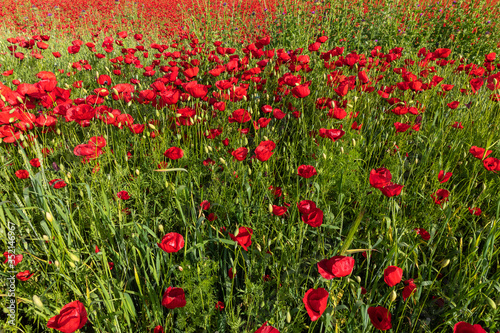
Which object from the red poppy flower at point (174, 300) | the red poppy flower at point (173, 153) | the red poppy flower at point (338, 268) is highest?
the red poppy flower at point (173, 153)

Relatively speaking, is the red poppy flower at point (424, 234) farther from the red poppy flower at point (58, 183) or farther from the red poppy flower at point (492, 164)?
the red poppy flower at point (58, 183)

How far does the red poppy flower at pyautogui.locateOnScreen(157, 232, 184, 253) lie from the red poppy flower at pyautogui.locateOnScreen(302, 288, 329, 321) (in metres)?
0.48

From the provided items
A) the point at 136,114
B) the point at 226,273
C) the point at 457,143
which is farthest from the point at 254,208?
the point at 136,114

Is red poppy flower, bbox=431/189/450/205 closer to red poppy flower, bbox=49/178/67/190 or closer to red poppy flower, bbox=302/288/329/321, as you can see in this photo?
red poppy flower, bbox=302/288/329/321

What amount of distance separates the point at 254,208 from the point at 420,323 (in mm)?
870

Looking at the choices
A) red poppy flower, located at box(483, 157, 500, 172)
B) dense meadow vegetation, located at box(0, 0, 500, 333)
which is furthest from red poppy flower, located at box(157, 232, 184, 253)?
red poppy flower, located at box(483, 157, 500, 172)

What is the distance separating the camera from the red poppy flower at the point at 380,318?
863 millimetres

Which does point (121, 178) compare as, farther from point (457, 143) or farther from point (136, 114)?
point (457, 143)

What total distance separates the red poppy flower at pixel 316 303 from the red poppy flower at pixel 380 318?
19 cm

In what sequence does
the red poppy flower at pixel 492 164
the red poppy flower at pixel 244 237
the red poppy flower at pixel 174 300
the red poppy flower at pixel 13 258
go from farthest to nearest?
the red poppy flower at pixel 492 164 → the red poppy flower at pixel 13 258 → the red poppy flower at pixel 244 237 → the red poppy flower at pixel 174 300

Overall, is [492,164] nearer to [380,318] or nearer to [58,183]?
[380,318]

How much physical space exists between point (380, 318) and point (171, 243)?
76 cm

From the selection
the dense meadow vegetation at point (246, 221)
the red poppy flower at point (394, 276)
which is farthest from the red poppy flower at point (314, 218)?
the red poppy flower at point (394, 276)

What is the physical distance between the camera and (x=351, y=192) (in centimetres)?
171
